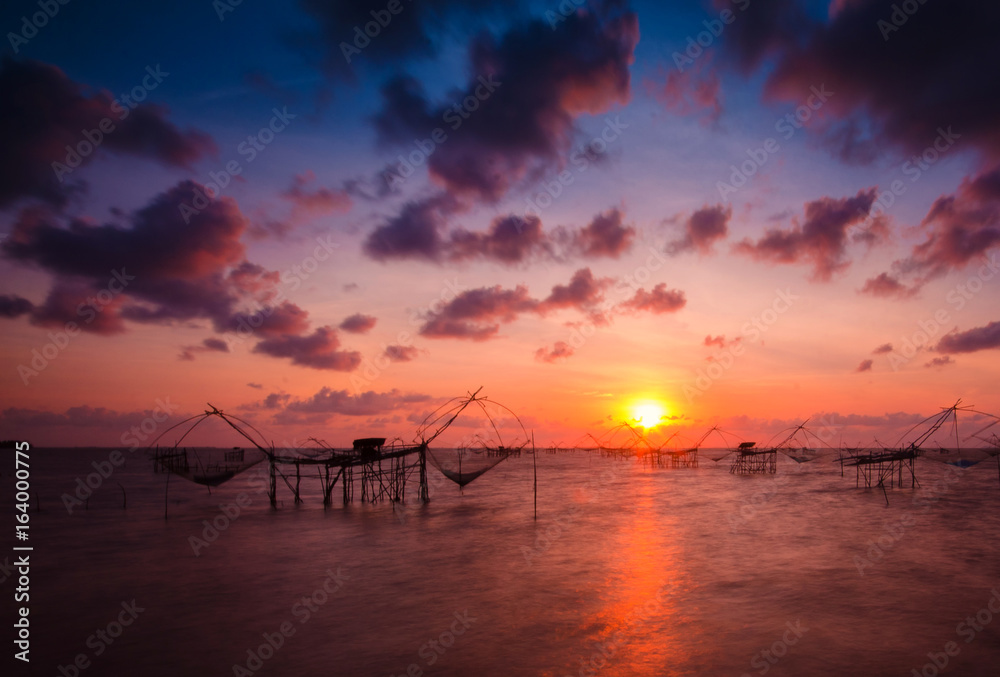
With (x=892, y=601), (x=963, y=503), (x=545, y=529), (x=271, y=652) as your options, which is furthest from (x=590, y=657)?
(x=963, y=503)

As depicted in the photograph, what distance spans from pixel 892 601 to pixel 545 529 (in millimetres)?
11846

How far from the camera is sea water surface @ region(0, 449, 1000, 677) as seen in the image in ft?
28.9

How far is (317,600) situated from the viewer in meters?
12.0
